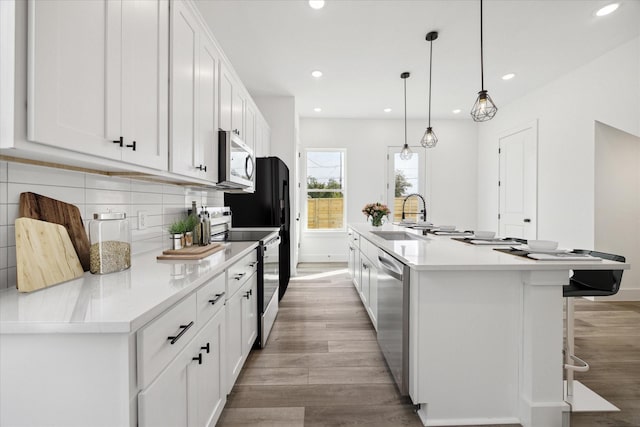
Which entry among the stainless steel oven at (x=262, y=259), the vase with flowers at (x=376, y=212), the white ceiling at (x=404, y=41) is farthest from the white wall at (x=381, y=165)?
the stainless steel oven at (x=262, y=259)

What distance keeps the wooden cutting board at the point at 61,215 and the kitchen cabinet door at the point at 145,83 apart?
0.31m

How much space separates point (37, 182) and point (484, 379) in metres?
2.23

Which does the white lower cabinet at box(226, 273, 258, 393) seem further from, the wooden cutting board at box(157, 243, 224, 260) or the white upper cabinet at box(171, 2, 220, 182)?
the white upper cabinet at box(171, 2, 220, 182)

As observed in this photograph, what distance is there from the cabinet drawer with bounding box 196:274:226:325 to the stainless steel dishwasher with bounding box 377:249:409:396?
0.96 metres

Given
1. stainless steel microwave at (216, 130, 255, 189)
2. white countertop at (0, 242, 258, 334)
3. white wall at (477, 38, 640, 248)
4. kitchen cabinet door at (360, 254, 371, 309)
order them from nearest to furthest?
white countertop at (0, 242, 258, 334), stainless steel microwave at (216, 130, 255, 189), kitchen cabinet door at (360, 254, 371, 309), white wall at (477, 38, 640, 248)

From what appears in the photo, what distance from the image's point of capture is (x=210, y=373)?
1.40 metres

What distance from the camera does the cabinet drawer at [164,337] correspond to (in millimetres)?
846

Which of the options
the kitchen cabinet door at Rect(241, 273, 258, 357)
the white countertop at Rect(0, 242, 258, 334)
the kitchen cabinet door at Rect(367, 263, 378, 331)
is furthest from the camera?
the kitchen cabinet door at Rect(367, 263, 378, 331)

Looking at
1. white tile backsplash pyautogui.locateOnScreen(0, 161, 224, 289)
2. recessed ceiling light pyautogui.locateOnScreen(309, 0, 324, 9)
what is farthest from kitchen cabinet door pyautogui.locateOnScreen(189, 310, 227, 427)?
recessed ceiling light pyautogui.locateOnScreen(309, 0, 324, 9)

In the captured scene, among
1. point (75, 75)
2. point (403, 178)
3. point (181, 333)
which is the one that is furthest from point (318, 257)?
point (75, 75)

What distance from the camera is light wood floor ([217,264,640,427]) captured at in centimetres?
169

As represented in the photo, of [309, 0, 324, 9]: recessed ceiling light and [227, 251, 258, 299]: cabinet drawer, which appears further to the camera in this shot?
[309, 0, 324, 9]: recessed ceiling light

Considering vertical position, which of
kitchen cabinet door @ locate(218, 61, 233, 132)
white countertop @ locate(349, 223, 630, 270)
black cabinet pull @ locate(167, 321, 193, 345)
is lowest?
black cabinet pull @ locate(167, 321, 193, 345)

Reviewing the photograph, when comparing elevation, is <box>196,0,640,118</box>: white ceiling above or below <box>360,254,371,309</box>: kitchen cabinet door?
above
